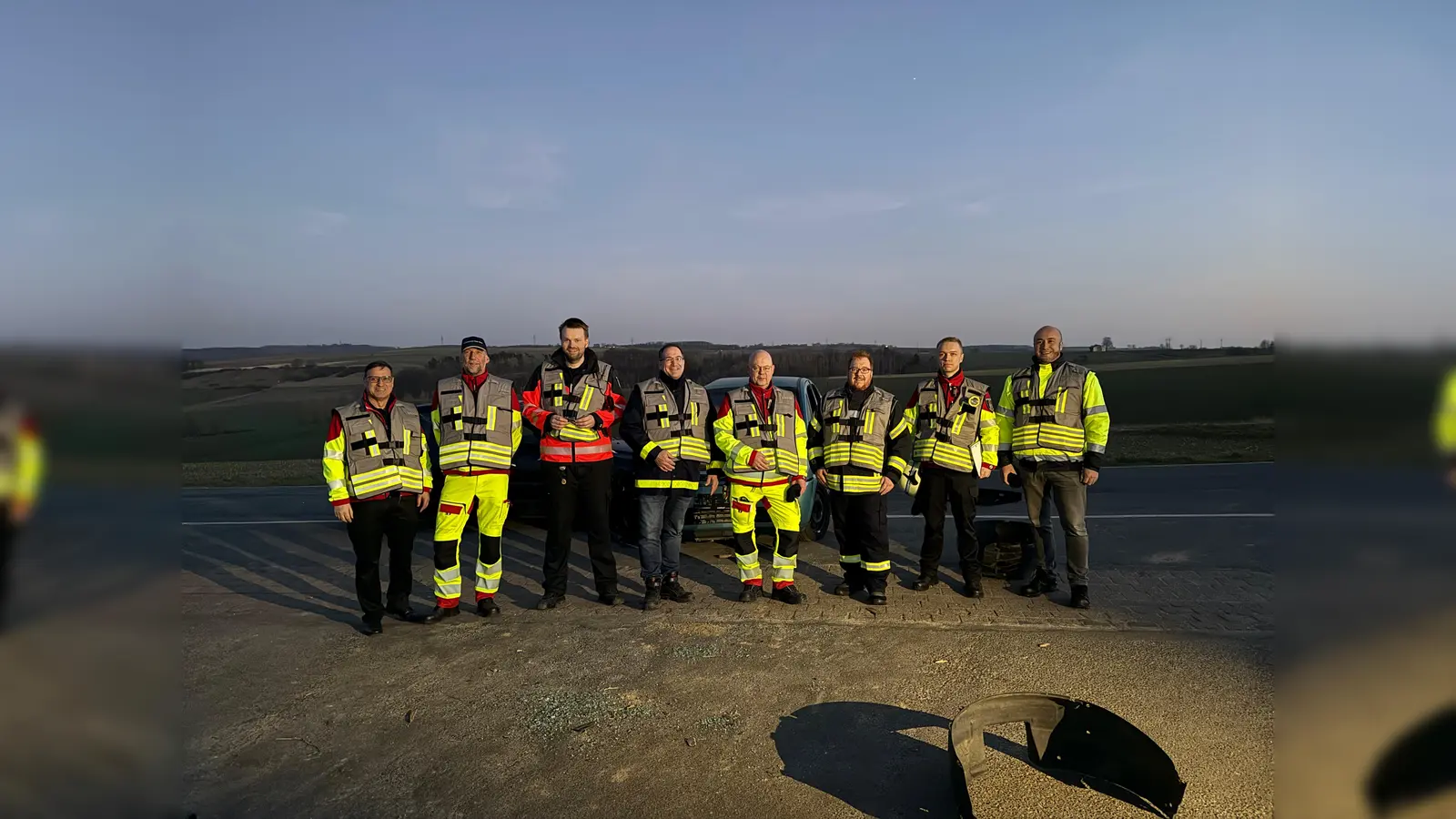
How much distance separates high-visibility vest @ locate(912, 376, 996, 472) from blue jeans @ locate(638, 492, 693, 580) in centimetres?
208

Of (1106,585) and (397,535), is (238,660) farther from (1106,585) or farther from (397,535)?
(1106,585)

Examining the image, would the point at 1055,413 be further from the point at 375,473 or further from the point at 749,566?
the point at 375,473

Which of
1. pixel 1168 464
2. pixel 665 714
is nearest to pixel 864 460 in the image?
pixel 665 714

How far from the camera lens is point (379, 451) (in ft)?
18.0

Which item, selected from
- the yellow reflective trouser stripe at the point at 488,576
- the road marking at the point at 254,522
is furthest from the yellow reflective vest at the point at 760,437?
the road marking at the point at 254,522

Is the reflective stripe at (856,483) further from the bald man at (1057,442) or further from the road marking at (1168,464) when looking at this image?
the road marking at (1168,464)

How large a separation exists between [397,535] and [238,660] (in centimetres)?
126

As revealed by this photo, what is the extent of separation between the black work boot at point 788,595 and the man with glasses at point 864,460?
0.43 metres

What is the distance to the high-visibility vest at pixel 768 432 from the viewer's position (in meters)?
6.07
